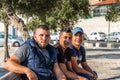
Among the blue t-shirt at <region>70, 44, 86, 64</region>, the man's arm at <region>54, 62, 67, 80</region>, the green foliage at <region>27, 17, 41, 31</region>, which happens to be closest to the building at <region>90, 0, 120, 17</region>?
the green foliage at <region>27, 17, 41, 31</region>

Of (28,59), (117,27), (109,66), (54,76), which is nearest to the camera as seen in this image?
(28,59)

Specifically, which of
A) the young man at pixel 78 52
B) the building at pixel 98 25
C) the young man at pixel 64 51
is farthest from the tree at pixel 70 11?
the building at pixel 98 25

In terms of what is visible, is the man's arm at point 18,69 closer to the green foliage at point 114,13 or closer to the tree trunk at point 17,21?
the tree trunk at point 17,21

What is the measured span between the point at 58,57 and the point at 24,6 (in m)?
8.19

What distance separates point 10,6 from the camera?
14094 millimetres

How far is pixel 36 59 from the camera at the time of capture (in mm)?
5340

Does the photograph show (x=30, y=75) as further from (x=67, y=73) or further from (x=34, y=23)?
(x=34, y=23)

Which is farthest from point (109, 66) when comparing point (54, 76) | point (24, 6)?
point (54, 76)

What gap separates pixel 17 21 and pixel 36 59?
27.2ft

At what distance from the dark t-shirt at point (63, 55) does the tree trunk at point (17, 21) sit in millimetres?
6651

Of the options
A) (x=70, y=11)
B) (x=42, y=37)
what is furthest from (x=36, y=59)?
(x=70, y=11)

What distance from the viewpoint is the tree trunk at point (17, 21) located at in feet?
43.2

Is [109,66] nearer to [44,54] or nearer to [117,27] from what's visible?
[44,54]

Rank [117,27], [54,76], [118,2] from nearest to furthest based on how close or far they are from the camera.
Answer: [54,76]
[118,2]
[117,27]
